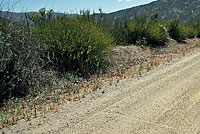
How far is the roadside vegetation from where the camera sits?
673 cm

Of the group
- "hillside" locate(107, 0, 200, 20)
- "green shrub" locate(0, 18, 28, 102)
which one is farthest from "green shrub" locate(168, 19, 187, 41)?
"hillside" locate(107, 0, 200, 20)

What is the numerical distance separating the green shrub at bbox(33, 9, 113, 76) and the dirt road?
1676mm

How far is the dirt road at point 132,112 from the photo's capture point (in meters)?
4.70

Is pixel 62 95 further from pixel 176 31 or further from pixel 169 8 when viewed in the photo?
pixel 169 8

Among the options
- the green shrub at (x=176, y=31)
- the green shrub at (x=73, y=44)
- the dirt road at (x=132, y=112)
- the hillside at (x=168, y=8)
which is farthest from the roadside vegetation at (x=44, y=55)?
the hillside at (x=168, y=8)

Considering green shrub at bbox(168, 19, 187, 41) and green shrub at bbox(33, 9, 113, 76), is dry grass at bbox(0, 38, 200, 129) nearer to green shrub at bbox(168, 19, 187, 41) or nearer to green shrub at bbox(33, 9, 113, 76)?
green shrub at bbox(33, 9, 113, 76)

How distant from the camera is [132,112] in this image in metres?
5.37

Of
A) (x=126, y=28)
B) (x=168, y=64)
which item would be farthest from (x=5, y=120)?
(x=126, y=28)

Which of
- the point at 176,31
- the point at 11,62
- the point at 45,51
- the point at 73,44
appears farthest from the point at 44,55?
the point at 176,31

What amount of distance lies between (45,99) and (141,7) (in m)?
57.4

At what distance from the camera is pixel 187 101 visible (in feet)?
19.1

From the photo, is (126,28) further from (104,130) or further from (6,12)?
(104,130)

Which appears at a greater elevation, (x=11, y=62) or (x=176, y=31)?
(x=176, y=31)

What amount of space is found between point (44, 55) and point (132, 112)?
3989 mm
